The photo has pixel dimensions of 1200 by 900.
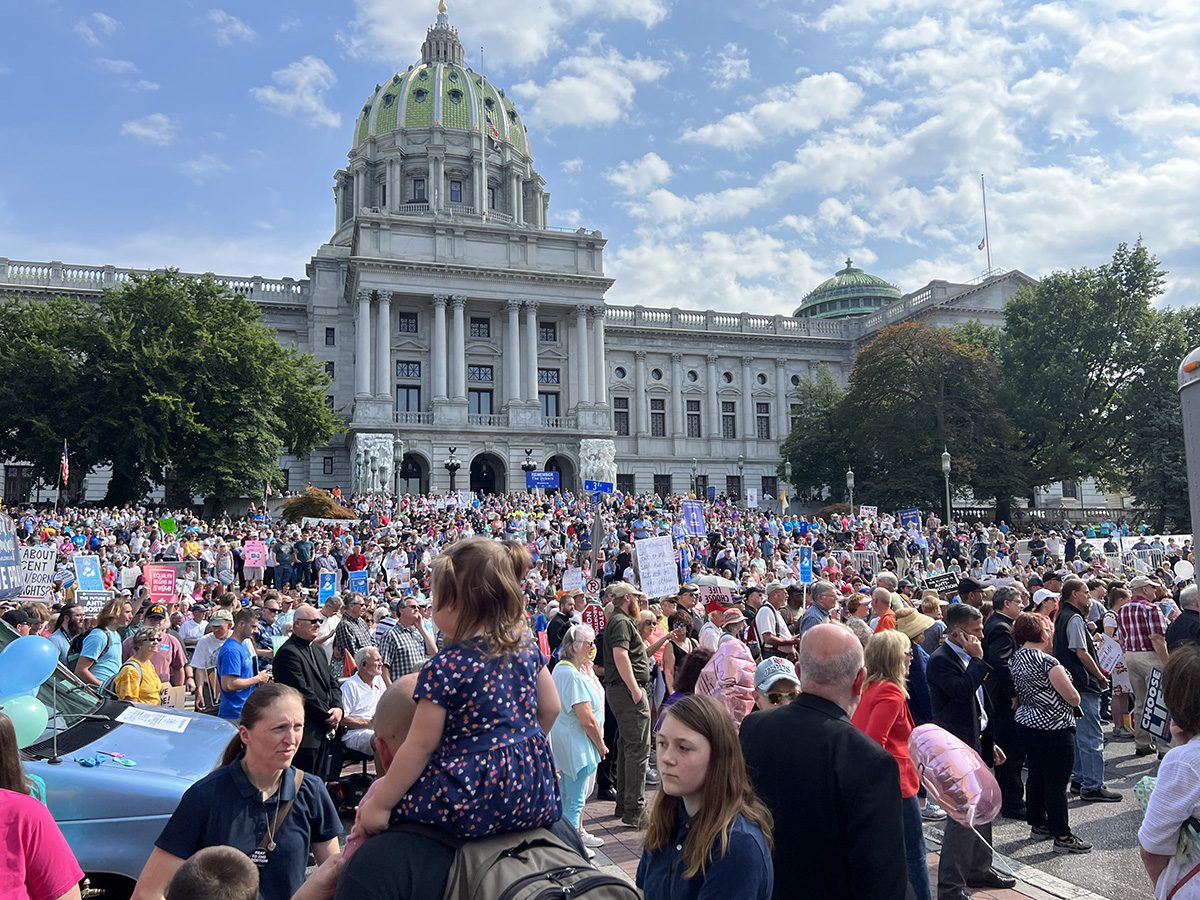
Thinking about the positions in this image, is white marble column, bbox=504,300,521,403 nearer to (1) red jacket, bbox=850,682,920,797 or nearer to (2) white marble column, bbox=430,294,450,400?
(2) white marble column, bbox=430,294,450,400

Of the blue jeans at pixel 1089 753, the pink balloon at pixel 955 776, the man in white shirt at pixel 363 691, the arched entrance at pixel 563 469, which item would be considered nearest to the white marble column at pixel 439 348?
the arched entrance at pixel 563 469

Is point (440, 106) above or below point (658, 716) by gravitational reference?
above

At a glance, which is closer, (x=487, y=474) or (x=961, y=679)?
(x=961, y=679)

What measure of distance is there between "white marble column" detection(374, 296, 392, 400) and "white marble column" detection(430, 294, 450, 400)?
276 cm

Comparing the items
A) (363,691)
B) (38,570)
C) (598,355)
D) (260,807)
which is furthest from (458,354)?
(260,807)

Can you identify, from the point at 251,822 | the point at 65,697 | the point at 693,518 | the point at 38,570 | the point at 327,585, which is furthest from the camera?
the point at 693,518

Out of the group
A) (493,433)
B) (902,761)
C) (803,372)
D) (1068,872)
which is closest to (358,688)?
(902,761)

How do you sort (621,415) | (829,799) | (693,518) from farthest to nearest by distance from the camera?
(621,415), (693,518), (829,799)

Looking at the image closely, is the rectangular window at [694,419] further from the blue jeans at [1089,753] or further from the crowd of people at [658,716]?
the blue jeans at [1089,753]

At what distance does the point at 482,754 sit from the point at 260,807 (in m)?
1.38

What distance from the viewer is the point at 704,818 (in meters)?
3.16

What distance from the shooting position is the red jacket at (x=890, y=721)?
5.40 m

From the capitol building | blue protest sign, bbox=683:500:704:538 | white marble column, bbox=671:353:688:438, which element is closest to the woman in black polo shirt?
blue protest sign, bbox=683:500:704:538

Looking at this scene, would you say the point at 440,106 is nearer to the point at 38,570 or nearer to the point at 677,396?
the point at 677,396
